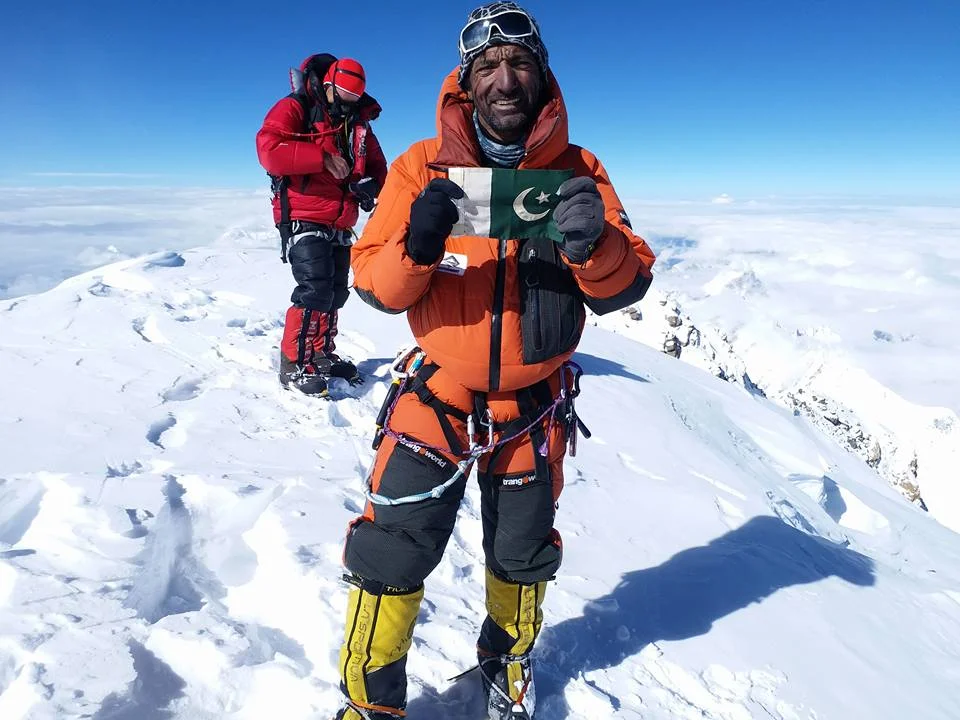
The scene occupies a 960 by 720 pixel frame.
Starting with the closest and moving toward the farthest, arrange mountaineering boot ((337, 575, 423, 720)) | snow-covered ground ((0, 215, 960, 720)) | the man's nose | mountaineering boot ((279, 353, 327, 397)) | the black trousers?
the man's nose < mountaineering boot ((337, 575, 423, 720)) < snow-covered ground ((0, 215, 960, 720)) < the black trousers < mountaineering boot ((279, 353, 327, 397))

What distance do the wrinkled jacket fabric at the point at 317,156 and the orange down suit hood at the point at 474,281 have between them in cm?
342

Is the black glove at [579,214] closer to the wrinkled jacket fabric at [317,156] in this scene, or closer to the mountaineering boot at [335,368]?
the wrinkled jacket fabric at [317,156]

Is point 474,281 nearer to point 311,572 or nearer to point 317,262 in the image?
point 311,572

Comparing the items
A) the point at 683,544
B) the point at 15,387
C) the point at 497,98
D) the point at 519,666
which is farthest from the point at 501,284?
the point at 15,387

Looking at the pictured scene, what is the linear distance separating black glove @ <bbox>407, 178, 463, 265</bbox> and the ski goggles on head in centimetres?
75

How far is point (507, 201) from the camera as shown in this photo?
2057 millimetres

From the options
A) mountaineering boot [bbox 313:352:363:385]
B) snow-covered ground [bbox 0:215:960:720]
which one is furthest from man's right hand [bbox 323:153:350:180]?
snow-covered ground [bbox 0:215:960:720]

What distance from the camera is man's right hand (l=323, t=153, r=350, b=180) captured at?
18.2ft

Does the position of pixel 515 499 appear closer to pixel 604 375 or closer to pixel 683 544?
pixel 683 544

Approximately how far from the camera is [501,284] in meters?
2.31

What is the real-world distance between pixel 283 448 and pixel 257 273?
315 inches

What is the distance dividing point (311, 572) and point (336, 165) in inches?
156

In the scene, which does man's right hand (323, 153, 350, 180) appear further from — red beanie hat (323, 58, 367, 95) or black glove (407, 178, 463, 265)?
black glove (407, 178, 463, 265)

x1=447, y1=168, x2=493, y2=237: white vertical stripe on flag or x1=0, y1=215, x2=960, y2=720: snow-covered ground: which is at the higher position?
x1=447, y1=168, x2=493, y2=237: white vertical stripe on flag
